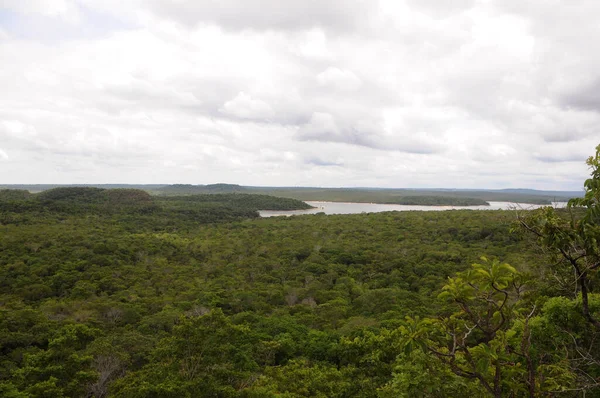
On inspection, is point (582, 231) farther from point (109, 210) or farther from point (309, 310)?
point (109, 210)

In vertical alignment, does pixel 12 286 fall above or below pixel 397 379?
below

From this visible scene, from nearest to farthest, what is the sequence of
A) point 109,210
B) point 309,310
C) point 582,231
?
point 582,231
point 309,310
point 109,210

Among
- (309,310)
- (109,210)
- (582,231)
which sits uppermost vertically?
(582,231)

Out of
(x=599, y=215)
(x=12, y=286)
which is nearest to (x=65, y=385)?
(x=599, y=215)

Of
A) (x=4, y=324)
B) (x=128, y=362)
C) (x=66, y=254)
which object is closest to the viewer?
Result: (x=128, y=362)

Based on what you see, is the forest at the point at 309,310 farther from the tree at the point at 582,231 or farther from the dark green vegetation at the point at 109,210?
the dark green vegetation at the point at 109,210

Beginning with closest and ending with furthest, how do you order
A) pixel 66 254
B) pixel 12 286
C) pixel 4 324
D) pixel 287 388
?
pixel 287 388 < pixel 4 324 < pixel 12 286 < pixel 66 254

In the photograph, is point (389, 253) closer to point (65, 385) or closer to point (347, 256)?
point (347, 256)

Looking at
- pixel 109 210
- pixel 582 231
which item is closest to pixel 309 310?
pixel 582 231

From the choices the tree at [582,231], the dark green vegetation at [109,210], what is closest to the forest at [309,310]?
the tree at [582,231]
